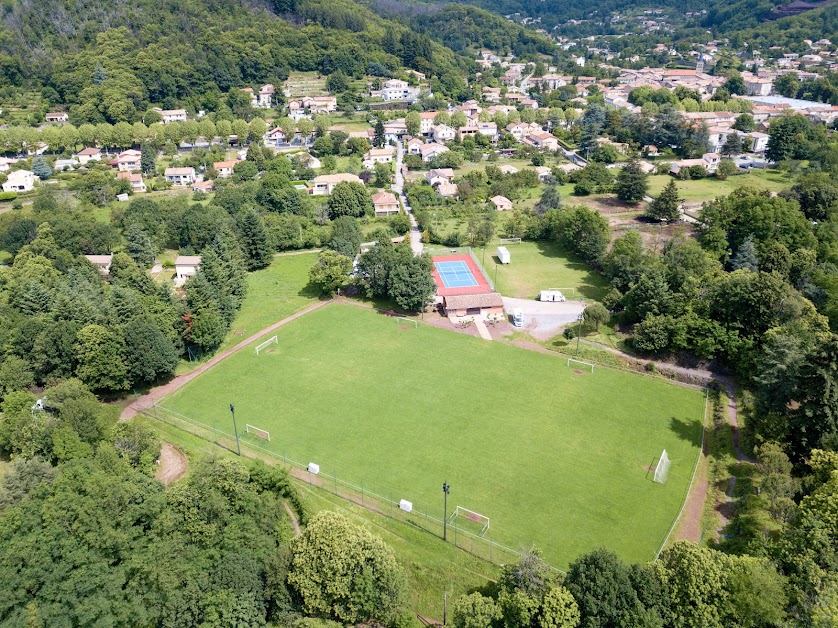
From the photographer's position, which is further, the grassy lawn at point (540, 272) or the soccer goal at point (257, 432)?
the grassy lawn at point (540, 272)

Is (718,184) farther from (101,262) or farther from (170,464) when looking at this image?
(170,464)

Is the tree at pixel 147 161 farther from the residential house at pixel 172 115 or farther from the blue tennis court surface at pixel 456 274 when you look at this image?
the blue tennis court surface at pixel 456 274

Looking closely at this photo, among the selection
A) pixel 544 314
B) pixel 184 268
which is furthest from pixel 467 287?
pixel 184 268

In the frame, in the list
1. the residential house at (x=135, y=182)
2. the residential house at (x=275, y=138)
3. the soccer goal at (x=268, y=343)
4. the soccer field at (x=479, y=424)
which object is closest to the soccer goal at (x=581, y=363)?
the soccer field at (x=479, y=424)

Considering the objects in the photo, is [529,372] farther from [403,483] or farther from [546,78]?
[546,78]

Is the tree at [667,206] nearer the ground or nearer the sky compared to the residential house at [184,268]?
nearer the sky

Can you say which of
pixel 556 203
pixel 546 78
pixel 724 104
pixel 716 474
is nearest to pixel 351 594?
pixel 716 474
